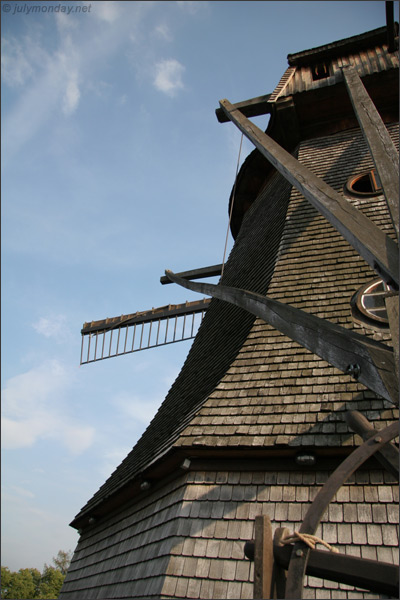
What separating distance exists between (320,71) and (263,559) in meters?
10.7

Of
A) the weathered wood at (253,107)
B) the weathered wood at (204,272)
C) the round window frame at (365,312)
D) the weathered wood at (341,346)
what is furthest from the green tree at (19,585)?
the weathered wood at (341,346)

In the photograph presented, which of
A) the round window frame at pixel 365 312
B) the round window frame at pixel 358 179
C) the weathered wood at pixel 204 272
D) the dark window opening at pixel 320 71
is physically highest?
the dark window opening at pixel 320 71

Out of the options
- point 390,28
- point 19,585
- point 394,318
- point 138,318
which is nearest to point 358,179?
point 390,28

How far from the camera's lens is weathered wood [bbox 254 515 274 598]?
72.9 inches

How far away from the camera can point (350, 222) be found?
2.80 m

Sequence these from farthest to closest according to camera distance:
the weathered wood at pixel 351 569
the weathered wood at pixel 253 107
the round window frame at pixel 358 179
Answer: the weathered wood at pixel 253 107, the round window frame at pixel 358 179, the weathered wood at pixel 351 569

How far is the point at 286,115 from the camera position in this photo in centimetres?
938

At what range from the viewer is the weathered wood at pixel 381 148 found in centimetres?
269

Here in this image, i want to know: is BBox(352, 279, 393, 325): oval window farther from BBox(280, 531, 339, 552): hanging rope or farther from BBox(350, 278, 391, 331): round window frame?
BBox(280, 531, 339, 552): hanging rope

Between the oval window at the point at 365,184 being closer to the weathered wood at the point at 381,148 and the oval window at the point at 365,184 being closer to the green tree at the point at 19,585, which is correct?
the weathered wood at the point at 381,148

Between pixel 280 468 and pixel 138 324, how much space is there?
6.89m

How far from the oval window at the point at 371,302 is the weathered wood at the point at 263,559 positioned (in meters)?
3.64

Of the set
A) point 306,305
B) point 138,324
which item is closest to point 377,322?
point 306,305

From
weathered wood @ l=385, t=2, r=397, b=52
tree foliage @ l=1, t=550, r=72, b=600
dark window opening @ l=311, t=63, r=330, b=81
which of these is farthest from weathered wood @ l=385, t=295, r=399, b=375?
tree foliage @ l=1, t=550, r=72, b=600
